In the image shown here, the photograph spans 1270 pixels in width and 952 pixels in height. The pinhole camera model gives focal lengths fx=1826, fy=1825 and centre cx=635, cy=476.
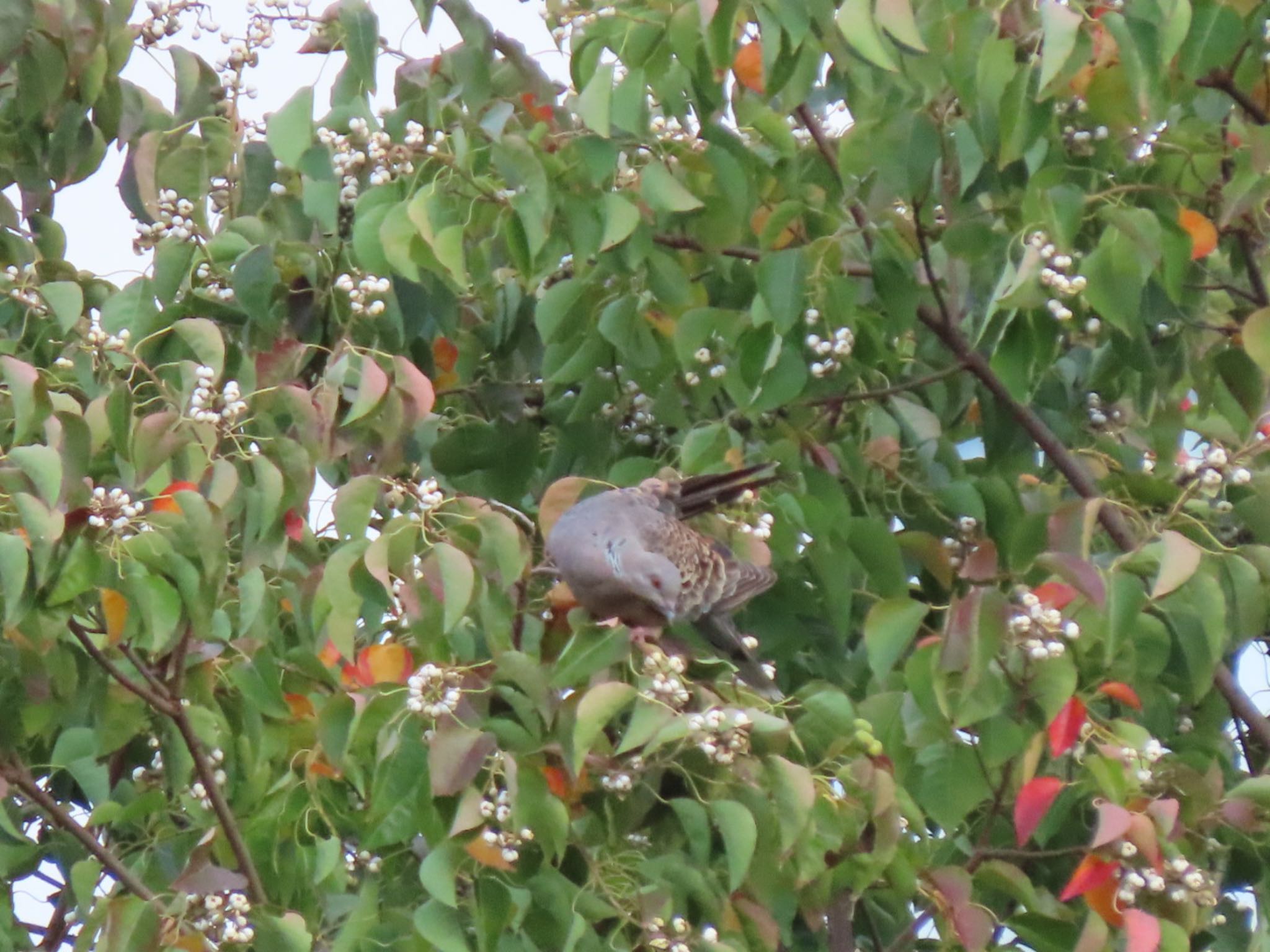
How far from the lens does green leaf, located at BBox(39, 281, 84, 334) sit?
117 inches

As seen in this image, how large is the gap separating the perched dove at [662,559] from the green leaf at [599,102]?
2.37 ft

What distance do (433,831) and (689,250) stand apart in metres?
1.44

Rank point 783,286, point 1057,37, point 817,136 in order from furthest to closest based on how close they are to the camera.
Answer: point 817,136
point 783,286
point 1057,37

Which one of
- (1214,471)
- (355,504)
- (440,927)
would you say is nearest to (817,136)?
(1214,471)

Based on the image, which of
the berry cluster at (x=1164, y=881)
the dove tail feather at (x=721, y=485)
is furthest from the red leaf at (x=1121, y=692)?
the dove tail feather at (x=721, y=485)

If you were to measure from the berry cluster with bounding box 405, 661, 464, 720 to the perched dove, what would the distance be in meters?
0.78

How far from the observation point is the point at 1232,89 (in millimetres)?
3332

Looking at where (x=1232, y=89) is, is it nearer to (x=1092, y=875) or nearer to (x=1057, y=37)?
(x=1057, y=37)

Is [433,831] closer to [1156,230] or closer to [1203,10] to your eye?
[1156,230]

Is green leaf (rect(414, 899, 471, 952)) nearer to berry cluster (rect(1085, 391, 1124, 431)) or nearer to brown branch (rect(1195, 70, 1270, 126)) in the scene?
brown branch (rect(1195, 70, 1270, 126))

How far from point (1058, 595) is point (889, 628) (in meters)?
0.26

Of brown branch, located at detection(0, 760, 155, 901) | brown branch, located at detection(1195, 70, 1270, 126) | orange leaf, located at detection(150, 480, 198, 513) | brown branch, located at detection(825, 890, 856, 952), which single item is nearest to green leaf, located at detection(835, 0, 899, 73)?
brown branch, located at detection(1195, 70, 1270, 126)

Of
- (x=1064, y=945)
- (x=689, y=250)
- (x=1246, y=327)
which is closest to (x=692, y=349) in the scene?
(x=689, y=250)

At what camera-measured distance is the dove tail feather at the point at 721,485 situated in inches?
129
